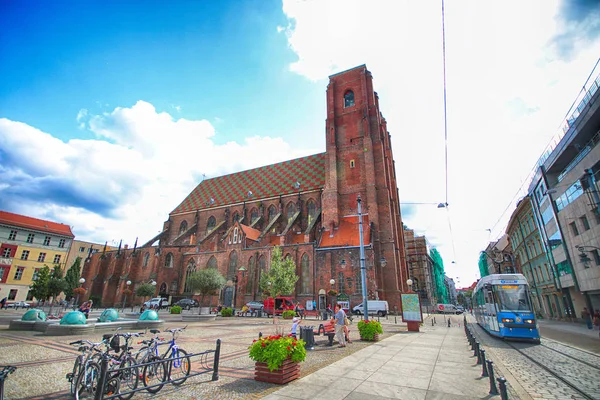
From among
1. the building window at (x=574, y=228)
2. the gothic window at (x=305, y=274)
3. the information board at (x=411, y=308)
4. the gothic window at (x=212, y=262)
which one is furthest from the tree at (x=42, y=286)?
the building window at (x=574, y=228)

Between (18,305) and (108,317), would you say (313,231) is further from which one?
(18,305)

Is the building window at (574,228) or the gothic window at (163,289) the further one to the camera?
the gothic window at (163,289)

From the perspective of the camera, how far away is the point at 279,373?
5.64 m

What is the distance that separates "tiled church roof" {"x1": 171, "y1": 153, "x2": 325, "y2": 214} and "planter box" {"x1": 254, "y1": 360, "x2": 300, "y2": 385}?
32857 mm

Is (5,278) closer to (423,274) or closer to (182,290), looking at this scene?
(182,290)

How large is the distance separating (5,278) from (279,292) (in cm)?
3898

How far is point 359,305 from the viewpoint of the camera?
1058 inches

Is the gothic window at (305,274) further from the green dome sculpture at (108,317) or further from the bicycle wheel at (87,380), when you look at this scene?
the bicycle wheel at (87,380)

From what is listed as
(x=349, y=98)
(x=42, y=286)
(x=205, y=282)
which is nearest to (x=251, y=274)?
(x=205, y=282)

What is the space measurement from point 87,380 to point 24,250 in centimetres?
4923

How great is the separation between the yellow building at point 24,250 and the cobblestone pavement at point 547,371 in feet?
174

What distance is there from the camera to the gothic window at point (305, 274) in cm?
3014

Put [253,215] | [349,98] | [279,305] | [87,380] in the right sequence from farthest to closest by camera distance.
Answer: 1. [253,215]
2. [349,98]
3. [279,305]
4. [87,380]

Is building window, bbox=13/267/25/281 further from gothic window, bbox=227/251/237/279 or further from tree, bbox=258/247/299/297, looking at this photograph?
tree, bbox=258/247/299/297
